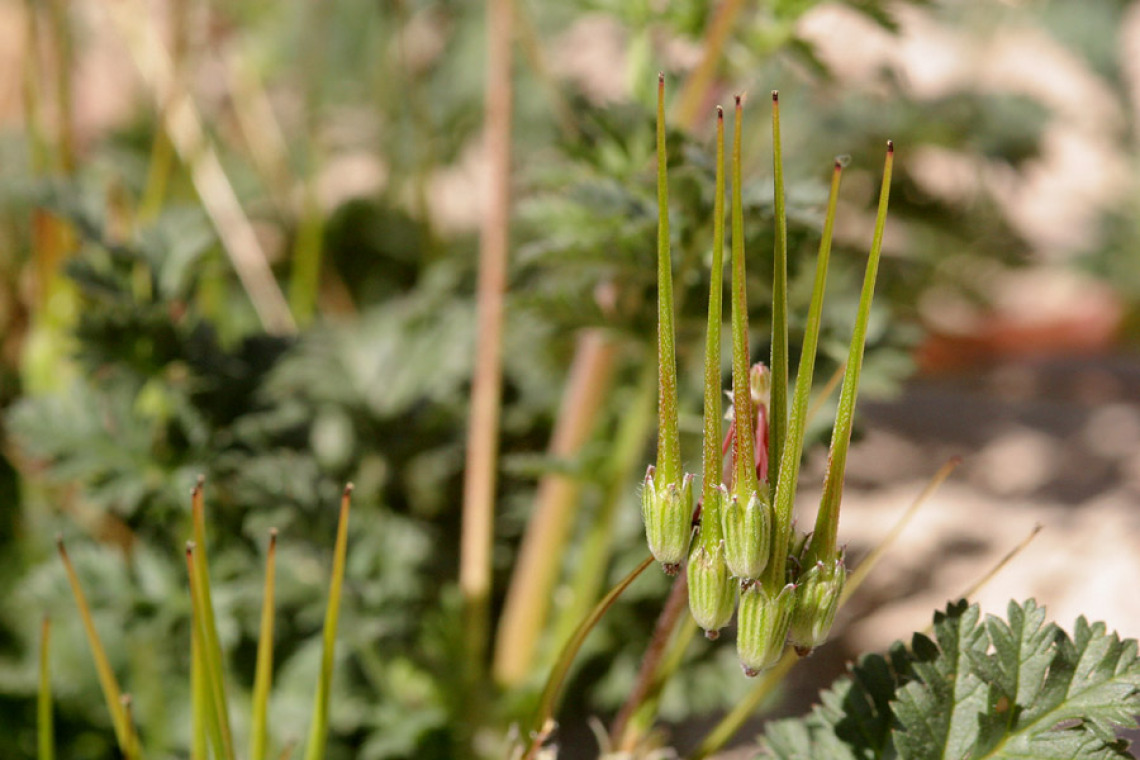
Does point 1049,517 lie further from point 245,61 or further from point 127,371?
point 245,61

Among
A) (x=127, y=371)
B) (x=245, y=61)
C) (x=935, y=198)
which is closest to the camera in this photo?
(x=127, y=371)

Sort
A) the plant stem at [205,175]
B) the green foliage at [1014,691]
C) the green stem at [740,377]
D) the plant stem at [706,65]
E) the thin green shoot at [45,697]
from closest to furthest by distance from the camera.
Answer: the green stem at [740,377] < the green foliage at [1014,691] < the thin green shoot at [45,697] < the plant stem at [706,65] < the plant stem at [205,175]

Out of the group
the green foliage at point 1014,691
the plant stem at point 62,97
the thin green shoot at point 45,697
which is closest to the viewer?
the green foliage at point 1014,691

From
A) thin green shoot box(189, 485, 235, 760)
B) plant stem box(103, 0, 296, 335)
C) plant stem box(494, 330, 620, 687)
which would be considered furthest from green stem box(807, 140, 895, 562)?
plant stem box(103, 0, 296, 335)

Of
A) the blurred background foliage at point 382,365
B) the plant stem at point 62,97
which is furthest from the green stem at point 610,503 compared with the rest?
the plant stem at point 62,97

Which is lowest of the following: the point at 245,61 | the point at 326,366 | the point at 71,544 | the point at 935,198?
the point at 71,544

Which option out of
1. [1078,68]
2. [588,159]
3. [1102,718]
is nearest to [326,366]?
[588,159]

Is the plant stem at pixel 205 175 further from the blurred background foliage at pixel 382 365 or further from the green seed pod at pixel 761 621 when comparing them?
the green seed pod at pixel 761 621

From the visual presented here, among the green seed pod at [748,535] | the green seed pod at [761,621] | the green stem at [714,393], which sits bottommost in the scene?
the green seed pod at [761,621]
